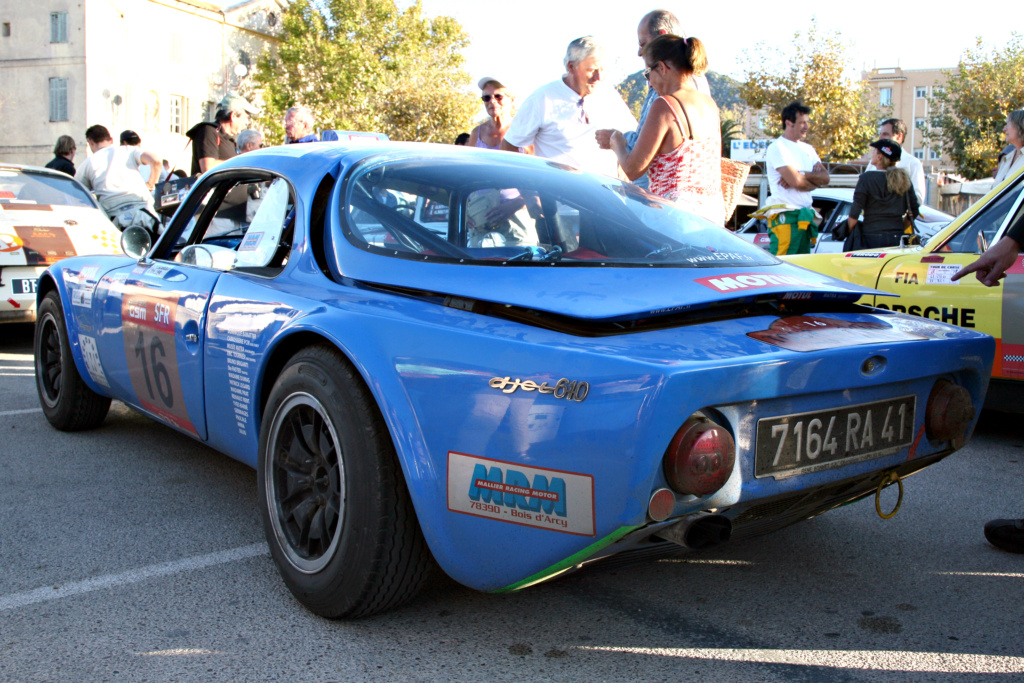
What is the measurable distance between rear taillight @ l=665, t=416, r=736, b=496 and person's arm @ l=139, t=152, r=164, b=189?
865cm

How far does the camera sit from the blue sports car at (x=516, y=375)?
1891mm

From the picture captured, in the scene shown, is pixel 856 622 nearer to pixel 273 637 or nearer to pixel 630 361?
pixel 630 361

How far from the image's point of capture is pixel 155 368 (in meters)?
3.35

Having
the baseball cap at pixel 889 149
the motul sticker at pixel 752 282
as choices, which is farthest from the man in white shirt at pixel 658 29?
the baseball cap at pixel 889 149

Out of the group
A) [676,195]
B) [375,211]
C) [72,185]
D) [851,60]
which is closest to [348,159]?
[375,211]

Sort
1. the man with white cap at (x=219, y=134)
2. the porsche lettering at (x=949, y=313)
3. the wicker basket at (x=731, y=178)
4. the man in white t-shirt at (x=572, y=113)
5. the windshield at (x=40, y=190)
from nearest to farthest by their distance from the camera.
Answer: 1. the porsche lettering at (x=949, y=313)
2. the wicker basket at (x=731, y=178)
3. the man in white t-shirt at (x=572, y=113)
4. the windshield at (x=40, y=190)
5. the man with white cap at (x=219, y=134)

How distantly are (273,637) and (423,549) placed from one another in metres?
0.45

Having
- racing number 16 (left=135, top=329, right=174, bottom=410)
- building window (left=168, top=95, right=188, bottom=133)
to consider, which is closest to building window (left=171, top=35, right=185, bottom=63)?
building window (left=168, top=95, right=188, bottom=133)

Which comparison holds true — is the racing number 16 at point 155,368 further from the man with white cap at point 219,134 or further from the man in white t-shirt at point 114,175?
the man in white t-shirt at point 114,175

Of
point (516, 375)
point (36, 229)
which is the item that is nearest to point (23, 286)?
point (36, 229)

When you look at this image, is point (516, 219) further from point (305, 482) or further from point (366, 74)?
point (366, 74)

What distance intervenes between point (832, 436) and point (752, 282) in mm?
460

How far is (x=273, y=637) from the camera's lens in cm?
229

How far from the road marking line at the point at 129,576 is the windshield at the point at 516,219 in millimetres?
1081
